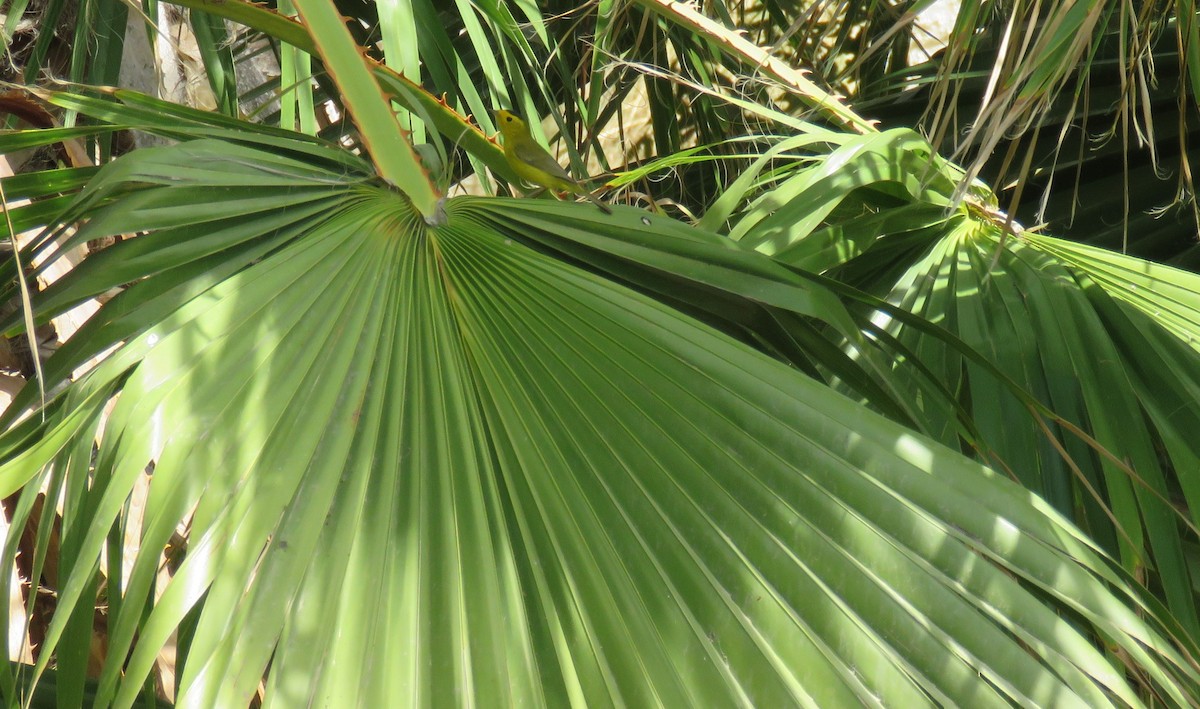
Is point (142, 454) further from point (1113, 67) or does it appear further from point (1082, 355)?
point (1113, 67)

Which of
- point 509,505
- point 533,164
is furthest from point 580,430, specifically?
point 533,164

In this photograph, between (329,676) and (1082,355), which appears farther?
(1082,355)

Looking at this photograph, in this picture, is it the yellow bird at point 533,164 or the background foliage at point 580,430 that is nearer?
the background foliage at point 580,430

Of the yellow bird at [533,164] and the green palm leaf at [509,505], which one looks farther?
the yellow bird at [533,164]

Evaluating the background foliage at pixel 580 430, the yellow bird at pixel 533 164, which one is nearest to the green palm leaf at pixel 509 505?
the background foliage at pixel 580 430

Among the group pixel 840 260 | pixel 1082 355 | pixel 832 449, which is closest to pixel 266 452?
pixel 832 449

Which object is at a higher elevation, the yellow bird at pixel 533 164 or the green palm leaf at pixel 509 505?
the yellow bird at pixel 533 164

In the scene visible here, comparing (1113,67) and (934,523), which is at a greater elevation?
(1113,67)

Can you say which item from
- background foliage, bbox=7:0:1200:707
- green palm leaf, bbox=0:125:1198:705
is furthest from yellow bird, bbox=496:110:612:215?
green palm leaf, bbox=0:125:1198:705

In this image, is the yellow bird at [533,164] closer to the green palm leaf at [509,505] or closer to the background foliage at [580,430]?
the background foliage at [580,430]

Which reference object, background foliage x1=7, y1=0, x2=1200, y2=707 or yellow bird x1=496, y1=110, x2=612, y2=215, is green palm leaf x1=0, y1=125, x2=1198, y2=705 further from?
yellow bird x1=496, y1=110, x2=612, y2=215

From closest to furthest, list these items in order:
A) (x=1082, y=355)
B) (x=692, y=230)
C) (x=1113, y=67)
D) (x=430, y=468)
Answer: (x=430, y=468), (x=692, y=230), (x=1082, y=355), (x=1113, y=67)
